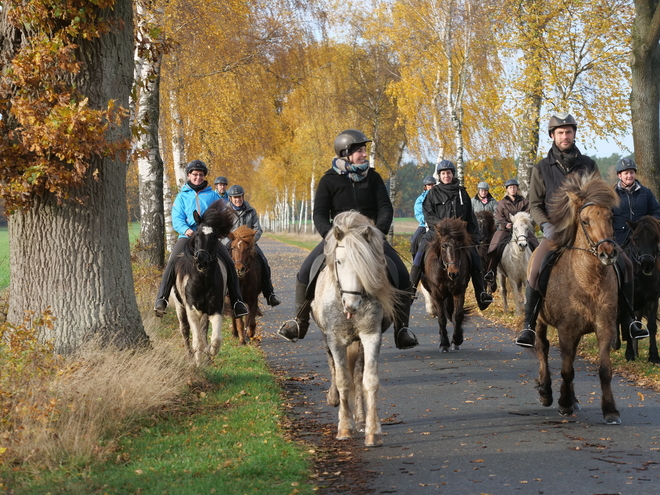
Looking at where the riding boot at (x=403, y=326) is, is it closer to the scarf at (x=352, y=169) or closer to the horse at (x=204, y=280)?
the scarf at (x=352, y=169)

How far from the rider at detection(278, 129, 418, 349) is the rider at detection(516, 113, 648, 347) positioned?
1.36 m

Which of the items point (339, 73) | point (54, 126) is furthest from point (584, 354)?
point (339, 73)

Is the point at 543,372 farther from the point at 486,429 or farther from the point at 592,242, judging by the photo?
the point at 592,242

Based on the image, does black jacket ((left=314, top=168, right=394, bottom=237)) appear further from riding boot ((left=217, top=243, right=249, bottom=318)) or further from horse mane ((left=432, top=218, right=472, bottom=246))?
horse mane ((left=432, top=218, right=472, bottom=246))

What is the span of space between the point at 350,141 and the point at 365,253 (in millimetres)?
1497

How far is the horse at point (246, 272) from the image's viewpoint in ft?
43.1

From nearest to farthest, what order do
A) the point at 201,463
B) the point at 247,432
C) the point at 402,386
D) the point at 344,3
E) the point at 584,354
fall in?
the point at 201,463
the point at 247,432
the point at 402,386
the point at 584,354
the point at 344,3

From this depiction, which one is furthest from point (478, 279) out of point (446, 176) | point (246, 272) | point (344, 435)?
point (344, 435)

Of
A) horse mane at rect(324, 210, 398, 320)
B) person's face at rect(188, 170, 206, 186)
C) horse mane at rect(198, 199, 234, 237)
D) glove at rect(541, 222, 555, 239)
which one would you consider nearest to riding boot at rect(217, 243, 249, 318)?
horse mane at rect(198, 199, 234, 237)

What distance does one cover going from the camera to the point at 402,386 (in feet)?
31.2

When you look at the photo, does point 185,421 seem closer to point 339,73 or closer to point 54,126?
point 54,126

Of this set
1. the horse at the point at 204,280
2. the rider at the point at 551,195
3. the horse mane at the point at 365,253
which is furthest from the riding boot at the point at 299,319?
the rider at the point at 551,195

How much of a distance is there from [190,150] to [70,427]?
29047 mm

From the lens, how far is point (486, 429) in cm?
726
